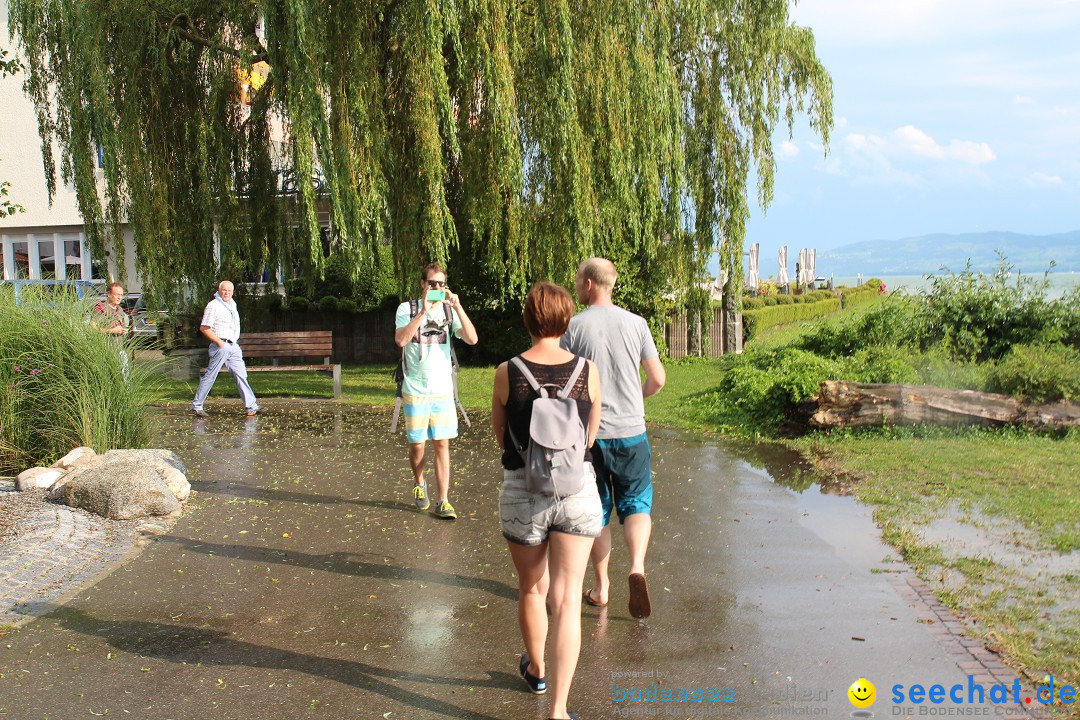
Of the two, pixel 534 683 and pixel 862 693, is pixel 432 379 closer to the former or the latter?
pixel 534 683

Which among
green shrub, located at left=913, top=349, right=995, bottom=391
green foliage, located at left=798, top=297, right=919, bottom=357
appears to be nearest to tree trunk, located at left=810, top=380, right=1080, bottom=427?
green shrub, located at left=913, top=349, right=995, bottom=391

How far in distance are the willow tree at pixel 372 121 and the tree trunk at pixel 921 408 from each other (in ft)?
13.8

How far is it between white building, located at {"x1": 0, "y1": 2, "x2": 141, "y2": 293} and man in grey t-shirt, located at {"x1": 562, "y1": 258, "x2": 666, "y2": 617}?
28986mm

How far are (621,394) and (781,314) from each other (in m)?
27.4

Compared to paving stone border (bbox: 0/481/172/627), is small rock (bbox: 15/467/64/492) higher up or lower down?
higher up

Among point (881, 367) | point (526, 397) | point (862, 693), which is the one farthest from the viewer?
point (881, 367)

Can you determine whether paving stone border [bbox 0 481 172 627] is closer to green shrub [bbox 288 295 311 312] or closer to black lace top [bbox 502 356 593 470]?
black lace top [bbox 502 356 593 470]

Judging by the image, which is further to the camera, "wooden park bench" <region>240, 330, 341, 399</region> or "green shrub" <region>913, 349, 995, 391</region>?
"wooden park bench" <region>240, 330, 341, 399</region>

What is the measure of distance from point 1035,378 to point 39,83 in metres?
14.1

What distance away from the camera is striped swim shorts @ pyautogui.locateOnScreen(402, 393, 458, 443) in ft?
24.3

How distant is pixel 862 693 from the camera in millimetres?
4266

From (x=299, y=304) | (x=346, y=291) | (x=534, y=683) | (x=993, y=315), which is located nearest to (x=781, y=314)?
(x=346, y=291)

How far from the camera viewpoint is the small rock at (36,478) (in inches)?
313

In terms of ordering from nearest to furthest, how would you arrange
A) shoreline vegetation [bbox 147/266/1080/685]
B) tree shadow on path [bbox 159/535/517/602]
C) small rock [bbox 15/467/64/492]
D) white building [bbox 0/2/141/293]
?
shoreline vegetation [bbox 147/266/1080/685], tree shadow on path [bbox 159/535/517/602], small rock [bbox 15/467/64/492], white building [bbox 0/2/141/293]
